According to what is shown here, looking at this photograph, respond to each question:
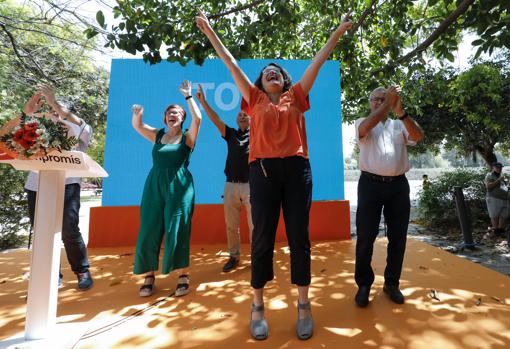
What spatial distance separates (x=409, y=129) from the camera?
7.68 ft

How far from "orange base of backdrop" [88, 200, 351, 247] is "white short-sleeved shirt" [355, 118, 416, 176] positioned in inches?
101

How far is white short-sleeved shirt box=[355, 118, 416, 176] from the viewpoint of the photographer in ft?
7.57

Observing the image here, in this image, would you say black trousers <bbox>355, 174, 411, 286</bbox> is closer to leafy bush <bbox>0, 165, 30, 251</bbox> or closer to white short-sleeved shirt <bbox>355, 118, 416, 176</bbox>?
white short-sleeved shirt <bbox>355, 118, 416, 176</bbox>

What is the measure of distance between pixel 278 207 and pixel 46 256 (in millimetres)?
1504

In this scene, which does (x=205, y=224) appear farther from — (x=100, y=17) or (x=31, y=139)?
(x=31, y=139)

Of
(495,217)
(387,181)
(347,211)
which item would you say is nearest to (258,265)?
(387,181)

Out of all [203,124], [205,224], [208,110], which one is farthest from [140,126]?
[205,224]

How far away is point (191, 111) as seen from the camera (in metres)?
2.59

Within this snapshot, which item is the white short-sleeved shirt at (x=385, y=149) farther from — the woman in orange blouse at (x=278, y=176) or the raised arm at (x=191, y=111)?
the raised arm at (x=191, y=111)

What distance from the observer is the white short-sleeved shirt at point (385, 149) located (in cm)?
231

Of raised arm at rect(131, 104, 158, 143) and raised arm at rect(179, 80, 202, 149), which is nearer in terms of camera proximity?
raised arm at rect(179, 80, 202, 149)

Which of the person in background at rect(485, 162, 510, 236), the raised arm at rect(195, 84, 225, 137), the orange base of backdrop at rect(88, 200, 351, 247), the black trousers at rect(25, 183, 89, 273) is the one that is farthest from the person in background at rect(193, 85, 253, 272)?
the person in background at rect(485, 162, 510, 236)

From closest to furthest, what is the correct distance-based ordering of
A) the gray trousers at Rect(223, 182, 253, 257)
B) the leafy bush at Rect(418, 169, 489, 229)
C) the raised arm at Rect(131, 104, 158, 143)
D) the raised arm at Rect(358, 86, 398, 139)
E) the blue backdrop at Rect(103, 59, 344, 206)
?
the raised arm at Rect(358, 86, 398, 139)
the raised arm at Rect(131, 104, 158, 143)
the gray trousers at Rect(223, 182, 253, 257)
the blue backdrop at Rect(103, 59, 344, 206)
the leafy bush at Rect(418, 169, 489, 229)

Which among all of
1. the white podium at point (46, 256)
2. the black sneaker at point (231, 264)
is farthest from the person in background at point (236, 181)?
the white podium at point (46, 256)
